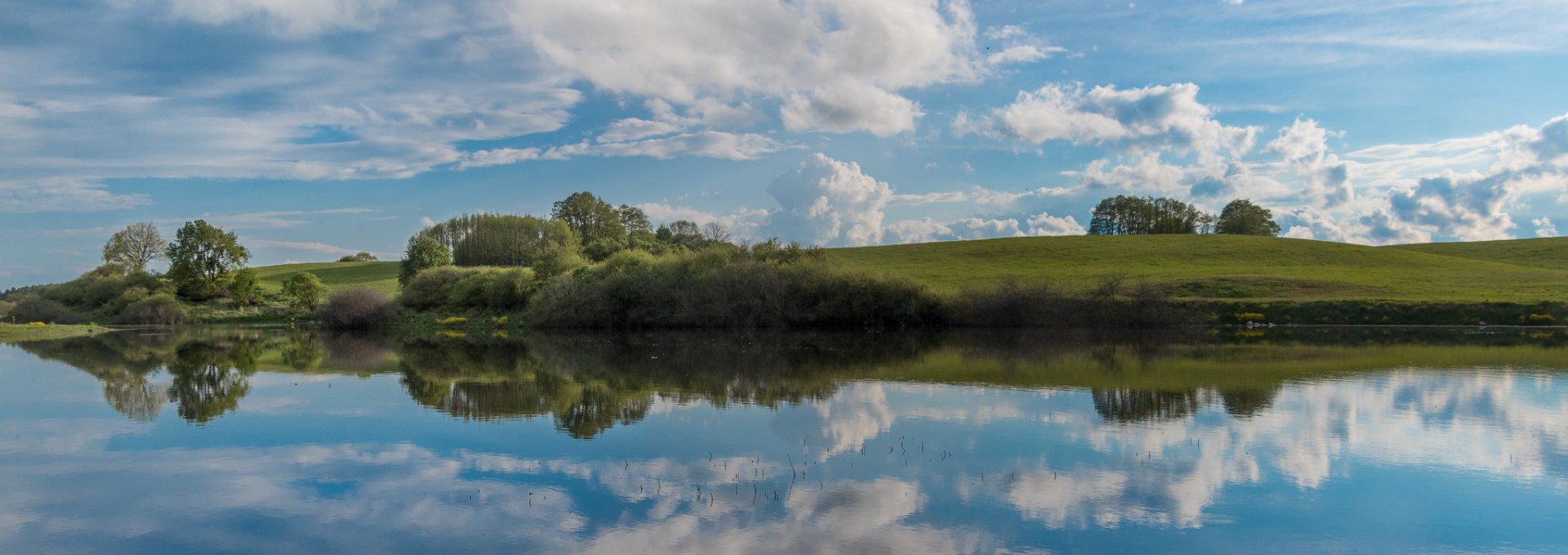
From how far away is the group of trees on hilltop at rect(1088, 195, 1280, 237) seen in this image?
90625 millimetres

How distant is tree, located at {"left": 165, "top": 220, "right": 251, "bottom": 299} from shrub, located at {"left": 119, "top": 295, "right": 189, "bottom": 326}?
496 cm

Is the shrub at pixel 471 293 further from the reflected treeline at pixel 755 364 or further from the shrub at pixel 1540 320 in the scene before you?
the shrub at pixel 1540 320

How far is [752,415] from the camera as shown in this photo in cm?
1608

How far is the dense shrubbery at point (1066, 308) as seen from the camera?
1713 inches

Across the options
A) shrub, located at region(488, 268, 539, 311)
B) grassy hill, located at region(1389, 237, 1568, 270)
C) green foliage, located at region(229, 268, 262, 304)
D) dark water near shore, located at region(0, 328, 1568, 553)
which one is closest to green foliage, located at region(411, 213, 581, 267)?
green foliage, located at region(229, 268, 262, 304)

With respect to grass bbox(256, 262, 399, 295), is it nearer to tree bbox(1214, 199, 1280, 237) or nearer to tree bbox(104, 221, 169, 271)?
tree bbox(104, 221, 169, 271)

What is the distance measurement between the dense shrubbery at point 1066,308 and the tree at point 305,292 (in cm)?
4606

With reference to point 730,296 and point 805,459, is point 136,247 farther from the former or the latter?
point 805,459

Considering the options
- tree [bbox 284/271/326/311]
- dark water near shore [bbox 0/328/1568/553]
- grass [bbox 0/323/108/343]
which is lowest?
dark water near shore [bbox 0/328/1568/553]

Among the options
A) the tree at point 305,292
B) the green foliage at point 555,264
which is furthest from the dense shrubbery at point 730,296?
the tree at point 305,292

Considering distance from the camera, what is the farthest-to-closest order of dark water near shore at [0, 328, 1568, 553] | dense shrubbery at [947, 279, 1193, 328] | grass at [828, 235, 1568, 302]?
grass at [828, 235, 1568, 302]
dense shrubbery at [947, 279, 1193, 328]
dark water near shore at [0, 328, 1568, 553]

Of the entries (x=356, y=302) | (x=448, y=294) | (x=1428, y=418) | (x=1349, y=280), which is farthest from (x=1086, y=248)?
(x=1428, y=418)

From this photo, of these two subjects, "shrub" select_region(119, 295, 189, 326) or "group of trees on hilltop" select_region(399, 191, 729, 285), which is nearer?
"shrub" select_region(119, 295, 189, 326)

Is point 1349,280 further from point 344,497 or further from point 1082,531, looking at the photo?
point 344,497
